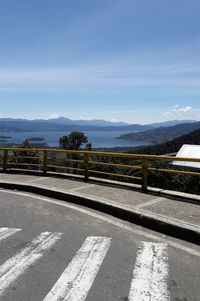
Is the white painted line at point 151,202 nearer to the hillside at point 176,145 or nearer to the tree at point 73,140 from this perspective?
the tree at point 73,140

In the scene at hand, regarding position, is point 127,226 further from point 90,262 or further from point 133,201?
point 90,262

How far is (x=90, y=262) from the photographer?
211 inches

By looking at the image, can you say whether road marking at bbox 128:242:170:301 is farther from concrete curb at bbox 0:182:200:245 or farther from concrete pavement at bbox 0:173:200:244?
concrete pavement at bbox 0:173:200:244

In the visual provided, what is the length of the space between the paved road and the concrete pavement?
0.30 meters

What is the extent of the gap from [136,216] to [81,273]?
2995mm

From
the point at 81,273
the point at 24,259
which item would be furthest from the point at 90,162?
the point at 81,273

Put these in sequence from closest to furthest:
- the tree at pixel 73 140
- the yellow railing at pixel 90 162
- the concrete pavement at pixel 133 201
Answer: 1. the concrete pavement at pixel 133 201
2. the yellow railing at pixel 90 162
3. the tree at pixel 73 140

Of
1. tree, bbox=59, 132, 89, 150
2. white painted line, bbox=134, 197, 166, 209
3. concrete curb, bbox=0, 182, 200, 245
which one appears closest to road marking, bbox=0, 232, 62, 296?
concrete curb, bbox=0, 182, 200, 245

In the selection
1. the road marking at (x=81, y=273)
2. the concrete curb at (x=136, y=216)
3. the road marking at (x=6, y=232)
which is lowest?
the road marking at (x=81, y=273)

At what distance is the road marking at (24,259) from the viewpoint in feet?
15.5

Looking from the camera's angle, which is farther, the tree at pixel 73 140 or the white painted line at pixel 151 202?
the tree at pixel 73 140

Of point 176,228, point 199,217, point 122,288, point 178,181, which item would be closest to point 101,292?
point 122,288

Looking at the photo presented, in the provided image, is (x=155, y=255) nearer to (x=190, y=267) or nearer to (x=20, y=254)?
(x=190, y=267)

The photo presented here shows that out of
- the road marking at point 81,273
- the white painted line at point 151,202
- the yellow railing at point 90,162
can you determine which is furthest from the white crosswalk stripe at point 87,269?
the yellow railing at point 90,162
